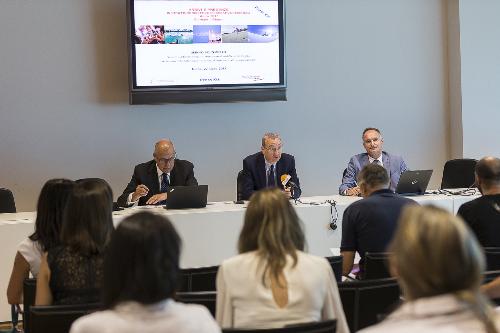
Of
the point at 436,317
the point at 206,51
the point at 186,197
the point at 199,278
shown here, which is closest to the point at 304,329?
the point at 436,317

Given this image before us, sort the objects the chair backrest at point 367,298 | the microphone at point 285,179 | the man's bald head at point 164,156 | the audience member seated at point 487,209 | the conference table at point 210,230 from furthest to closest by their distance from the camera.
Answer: the man's bald head at point 164,156 → the microphone at point 285,179 → the conference table at point 210,230 → the audience member seated at point 487,209 → the chair backrest at point 367,298

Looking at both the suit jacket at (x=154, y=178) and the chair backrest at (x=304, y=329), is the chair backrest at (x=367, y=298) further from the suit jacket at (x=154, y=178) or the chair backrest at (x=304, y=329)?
the suit jacket at (x=154, y=178)

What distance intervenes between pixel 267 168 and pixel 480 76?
116 inches

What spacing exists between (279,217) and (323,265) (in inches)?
9.5

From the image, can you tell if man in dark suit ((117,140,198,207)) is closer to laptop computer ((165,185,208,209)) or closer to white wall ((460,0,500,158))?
laptop computer ((165,185,208,209))

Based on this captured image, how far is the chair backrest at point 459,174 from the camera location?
23.5 ft

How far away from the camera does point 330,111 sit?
8.26 m

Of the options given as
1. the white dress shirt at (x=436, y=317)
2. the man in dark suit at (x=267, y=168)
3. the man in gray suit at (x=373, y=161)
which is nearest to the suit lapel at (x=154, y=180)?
the man in dark suit at (x=267, y=168)

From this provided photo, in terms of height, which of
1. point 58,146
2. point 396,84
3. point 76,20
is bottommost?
point 58,146

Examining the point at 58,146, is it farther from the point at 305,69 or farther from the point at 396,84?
the point at 396,84

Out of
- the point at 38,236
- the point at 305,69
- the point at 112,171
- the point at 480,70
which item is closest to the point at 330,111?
the point at 305,69

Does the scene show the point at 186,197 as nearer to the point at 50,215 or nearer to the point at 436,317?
the point at 50,215

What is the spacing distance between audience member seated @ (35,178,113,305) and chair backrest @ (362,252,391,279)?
148 centimetres

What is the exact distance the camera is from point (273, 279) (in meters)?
2.68
